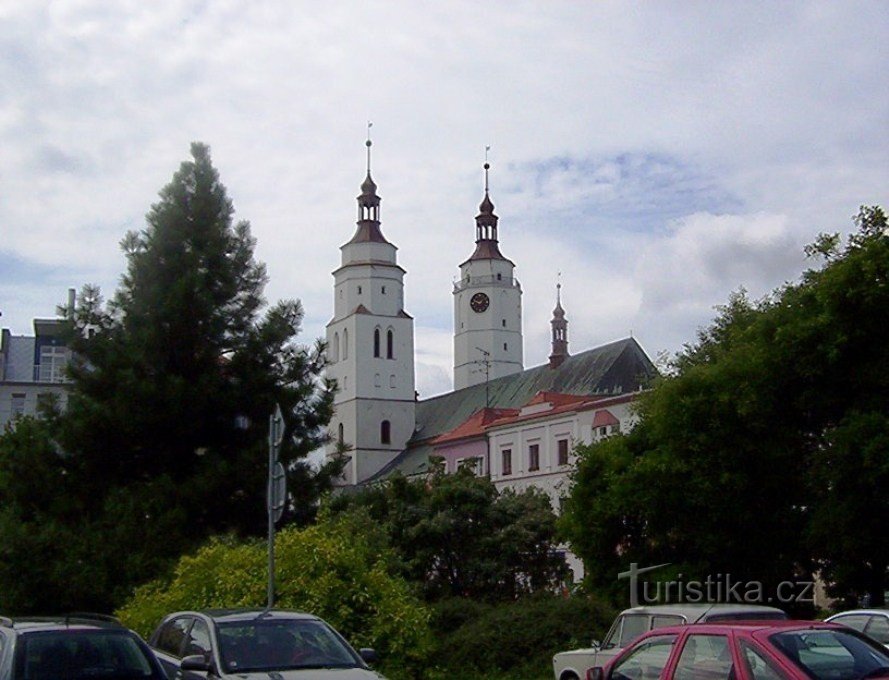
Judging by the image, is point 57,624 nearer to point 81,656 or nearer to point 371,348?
point 81,656

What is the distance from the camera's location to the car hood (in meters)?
11.9

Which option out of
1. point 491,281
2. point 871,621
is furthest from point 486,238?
point 871,621

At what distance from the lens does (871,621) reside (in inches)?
671

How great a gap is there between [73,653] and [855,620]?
10.9 m

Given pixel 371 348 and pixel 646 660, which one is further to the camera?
pixel 371 348

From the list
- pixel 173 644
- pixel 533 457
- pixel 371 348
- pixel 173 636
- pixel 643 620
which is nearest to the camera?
pixel 173 644

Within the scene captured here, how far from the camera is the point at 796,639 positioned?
32.1 ft

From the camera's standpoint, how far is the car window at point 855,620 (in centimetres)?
1714

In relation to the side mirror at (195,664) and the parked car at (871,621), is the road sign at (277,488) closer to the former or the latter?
the side mirror at (195,664)

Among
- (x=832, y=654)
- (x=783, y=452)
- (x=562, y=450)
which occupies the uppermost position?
(x=562, y=450)

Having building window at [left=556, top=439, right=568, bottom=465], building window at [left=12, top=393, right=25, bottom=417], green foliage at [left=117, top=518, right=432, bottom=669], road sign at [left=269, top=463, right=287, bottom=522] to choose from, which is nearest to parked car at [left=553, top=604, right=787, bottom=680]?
green foliage at [left=117, top=518, right=432, bottom=669]

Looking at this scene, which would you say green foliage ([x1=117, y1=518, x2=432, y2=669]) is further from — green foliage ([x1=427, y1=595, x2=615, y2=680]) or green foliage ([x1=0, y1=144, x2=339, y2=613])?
green foliage ([x1=0, y1=144, x2=339, y2=613])

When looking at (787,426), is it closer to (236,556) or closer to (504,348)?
(236,556)

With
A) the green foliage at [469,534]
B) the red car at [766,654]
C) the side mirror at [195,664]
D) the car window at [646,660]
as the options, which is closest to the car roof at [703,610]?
the car window at [646,660]
